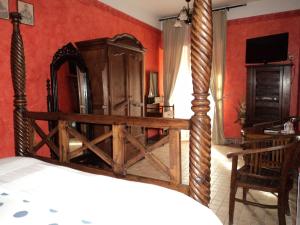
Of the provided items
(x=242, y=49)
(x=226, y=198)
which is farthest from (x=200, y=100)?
(x=242, y=49)

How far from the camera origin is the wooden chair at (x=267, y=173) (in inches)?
78.3

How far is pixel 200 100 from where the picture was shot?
1.34 metres

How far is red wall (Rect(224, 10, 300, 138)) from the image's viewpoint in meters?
4.67

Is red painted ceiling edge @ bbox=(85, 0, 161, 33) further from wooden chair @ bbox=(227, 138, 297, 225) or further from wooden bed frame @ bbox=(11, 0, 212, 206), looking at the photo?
wooden chair @ bbox=(227, 138, 297, 225)

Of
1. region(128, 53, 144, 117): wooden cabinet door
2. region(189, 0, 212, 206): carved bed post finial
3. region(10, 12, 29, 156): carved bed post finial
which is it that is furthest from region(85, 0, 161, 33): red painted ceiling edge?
region(189, 0, 212, 206): carved bed post finial

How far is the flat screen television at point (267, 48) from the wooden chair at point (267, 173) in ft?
9.20

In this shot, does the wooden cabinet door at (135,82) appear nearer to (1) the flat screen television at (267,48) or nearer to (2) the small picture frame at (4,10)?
(2) the small picture frame at (4,10)

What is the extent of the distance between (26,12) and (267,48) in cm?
417

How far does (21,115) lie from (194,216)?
6.52 ft

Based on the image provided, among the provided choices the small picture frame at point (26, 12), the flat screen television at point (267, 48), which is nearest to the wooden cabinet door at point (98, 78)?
the small picture frame at point (26, 12)

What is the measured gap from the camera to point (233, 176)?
218 centimetres

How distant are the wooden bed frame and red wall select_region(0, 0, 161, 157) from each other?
0.61 m

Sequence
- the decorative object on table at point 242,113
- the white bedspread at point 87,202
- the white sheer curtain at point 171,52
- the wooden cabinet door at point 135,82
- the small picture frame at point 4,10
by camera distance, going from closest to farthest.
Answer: the white bedspread at point 87,202 < the small picture frame at point 4,10 < the wooden cabinet door at point 135,82 < the decorative object on table at point 242,113 < the white sheer curtain at point 171,52

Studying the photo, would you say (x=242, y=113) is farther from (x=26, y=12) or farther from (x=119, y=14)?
(x=26, y=12)
